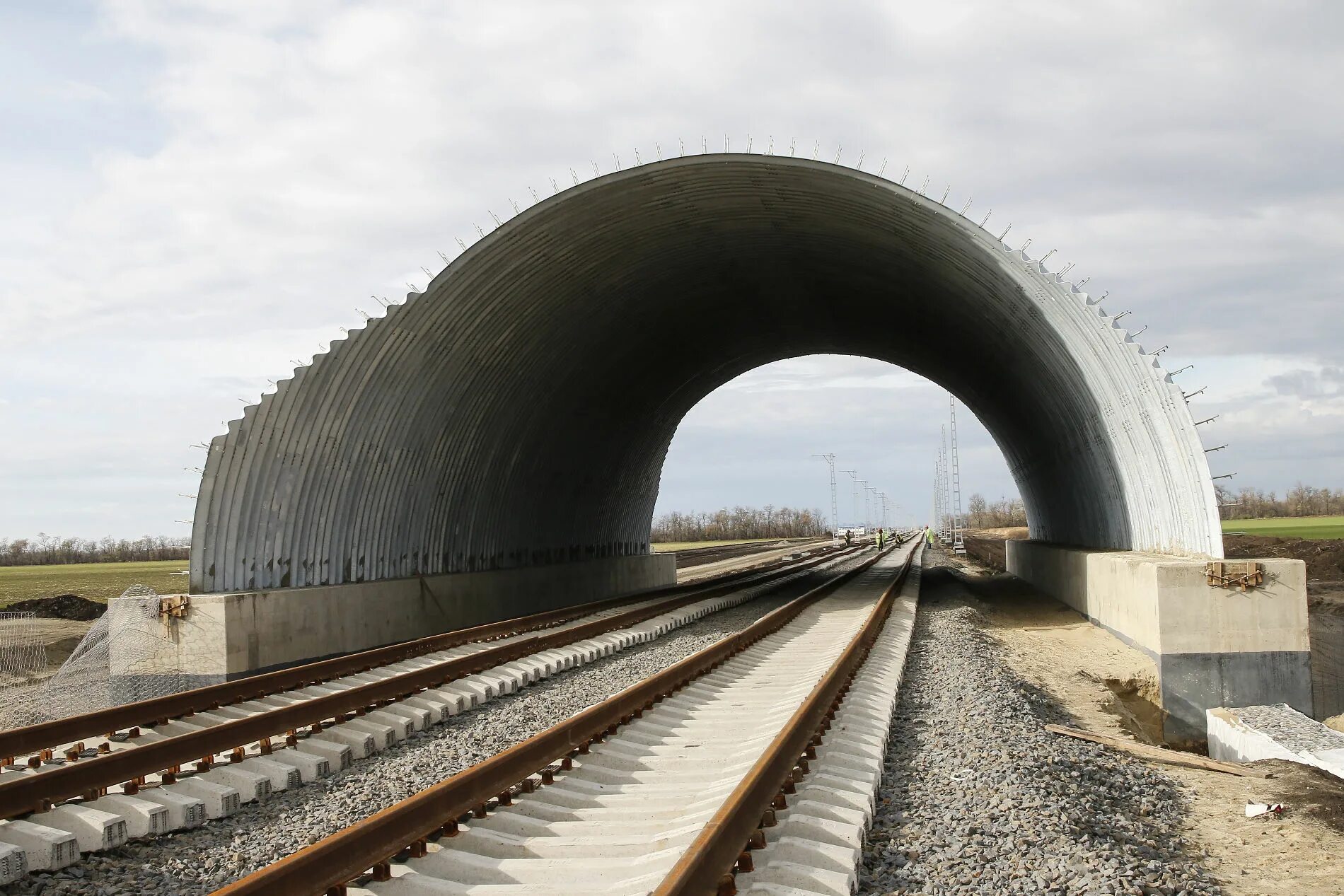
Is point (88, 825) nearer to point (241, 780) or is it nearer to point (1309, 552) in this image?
point (241, 780)

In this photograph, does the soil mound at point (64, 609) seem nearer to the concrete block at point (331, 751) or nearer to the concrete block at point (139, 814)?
the concrete block at point (331, 751)

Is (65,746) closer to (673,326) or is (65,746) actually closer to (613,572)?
(673,326)

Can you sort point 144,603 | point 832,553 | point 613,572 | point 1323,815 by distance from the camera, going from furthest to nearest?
point 832,553, point 613,572, point 144,603, point 1323,815

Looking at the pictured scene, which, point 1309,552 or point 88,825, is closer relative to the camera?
point 88,825

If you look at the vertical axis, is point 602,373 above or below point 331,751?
above

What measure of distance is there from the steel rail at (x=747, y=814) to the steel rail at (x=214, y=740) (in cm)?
376

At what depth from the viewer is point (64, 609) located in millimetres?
26109

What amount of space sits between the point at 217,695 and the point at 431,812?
504 centimetres

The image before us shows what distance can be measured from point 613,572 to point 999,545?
33141mm

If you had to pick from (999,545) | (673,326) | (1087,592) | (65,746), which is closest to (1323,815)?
(65,746)

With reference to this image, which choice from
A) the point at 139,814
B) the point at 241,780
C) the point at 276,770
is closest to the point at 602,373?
the point at 276,770

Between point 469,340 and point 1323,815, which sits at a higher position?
point 469,340

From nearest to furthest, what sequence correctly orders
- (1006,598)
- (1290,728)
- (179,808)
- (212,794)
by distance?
(179,808) → (212,794) → (1290,728) → (1006,598)

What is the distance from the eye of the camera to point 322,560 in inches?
627
